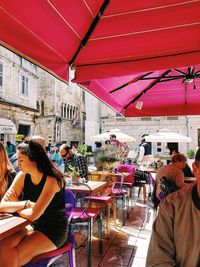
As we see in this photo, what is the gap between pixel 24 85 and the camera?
1930 centimetres

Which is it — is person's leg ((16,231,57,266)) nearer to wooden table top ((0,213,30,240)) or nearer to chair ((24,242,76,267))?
chair ((24,242,76,267))

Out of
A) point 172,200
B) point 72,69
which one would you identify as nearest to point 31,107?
point 72,69

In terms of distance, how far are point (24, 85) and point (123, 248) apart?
56.9 feet

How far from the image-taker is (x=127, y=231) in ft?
15.9

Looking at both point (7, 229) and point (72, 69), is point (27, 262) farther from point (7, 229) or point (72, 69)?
point (72, 69)

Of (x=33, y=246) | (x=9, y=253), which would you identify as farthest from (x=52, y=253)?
(x=9, y=253)

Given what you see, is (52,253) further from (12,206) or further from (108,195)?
(108,195)

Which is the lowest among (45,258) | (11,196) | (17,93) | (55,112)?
(45,258)

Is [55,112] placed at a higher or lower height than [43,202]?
higher

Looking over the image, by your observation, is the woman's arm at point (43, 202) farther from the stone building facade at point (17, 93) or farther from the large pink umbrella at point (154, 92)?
the stone building facade at point (17, 93)

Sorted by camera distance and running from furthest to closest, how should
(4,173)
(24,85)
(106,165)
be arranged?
(24,85)
(106,165)
(4,173)

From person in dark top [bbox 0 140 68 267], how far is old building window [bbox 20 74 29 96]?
55.9 ft

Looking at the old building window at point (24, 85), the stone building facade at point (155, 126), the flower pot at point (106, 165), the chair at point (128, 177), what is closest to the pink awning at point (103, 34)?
the chair at point (128, 177)

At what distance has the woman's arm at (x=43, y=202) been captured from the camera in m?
2.39
